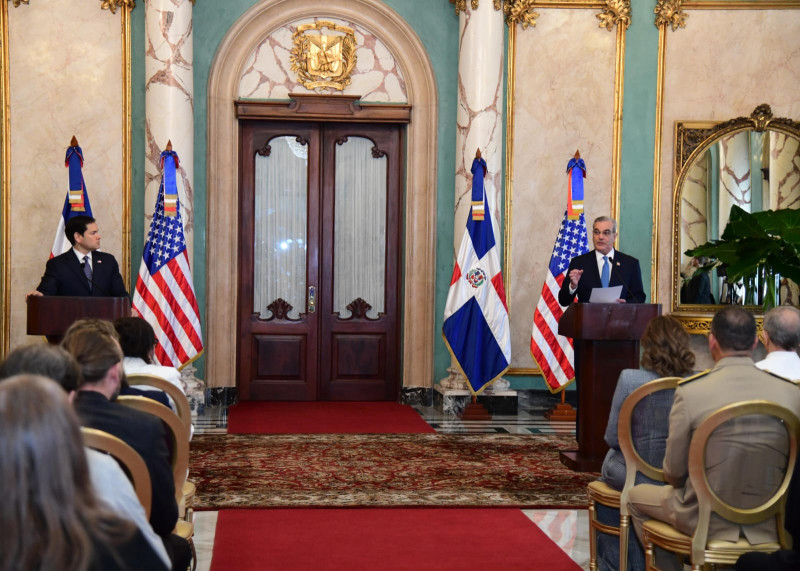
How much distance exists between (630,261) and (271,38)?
4679mm

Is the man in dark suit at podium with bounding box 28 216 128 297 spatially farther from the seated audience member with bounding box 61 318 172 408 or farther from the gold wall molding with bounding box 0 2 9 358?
the seated audience member with bounding box 61 318 172 408

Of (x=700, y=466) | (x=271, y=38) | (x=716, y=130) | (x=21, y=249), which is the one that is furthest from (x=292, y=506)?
(x=716, y=130)

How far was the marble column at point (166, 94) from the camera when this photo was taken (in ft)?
29.0

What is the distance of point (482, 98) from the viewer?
30.0ft

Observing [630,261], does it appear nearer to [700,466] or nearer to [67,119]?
[700,466]

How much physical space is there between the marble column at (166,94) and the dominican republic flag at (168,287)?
38cm

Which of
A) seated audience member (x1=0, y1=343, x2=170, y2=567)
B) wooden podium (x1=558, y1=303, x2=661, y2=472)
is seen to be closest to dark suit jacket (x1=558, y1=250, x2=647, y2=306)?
wooden podium (x1=558, y1=303, x2=661, y2=472)

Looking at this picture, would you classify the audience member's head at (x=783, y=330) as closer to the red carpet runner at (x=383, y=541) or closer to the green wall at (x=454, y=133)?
the red carpet runner at (x=383, y=541)

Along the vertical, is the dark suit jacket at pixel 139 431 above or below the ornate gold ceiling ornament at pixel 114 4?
below

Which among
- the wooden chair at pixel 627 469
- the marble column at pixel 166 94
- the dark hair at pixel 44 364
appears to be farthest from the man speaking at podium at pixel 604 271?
the dark hair at pixel 44 364

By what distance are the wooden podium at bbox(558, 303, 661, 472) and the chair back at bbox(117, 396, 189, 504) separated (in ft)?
11.2

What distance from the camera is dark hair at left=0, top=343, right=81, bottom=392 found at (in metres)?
2.02

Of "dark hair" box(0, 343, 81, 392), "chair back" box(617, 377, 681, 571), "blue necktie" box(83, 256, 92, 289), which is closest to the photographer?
"dark hair" box(0, 343, 81, 392)

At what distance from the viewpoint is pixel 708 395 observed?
3096 mm
